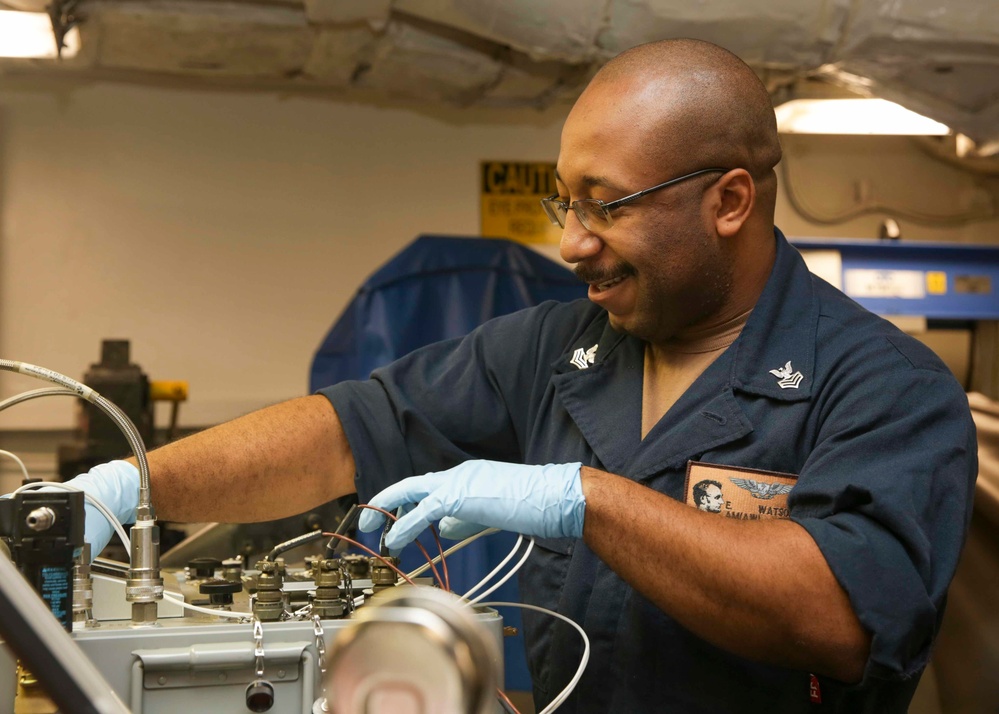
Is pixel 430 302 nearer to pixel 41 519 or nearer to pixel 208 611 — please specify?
pixel 208 611

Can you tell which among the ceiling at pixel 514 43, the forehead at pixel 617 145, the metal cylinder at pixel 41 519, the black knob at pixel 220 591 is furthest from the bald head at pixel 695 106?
the ceiling at pixel 514 43

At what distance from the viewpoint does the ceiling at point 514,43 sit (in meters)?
2.37

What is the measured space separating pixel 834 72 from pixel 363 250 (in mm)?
1839

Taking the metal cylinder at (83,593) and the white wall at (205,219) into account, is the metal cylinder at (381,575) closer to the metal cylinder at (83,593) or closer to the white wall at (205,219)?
the metal cylinder at (83,593)

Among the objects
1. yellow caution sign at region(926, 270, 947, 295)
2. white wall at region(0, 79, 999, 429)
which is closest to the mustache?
yellow caution sign at region(926, 270, 947, 295)

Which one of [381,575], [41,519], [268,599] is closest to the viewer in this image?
[41,519]

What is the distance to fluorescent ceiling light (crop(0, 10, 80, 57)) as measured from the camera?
2828 millimetres

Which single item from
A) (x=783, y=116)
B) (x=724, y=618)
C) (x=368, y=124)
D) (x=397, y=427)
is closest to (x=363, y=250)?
(x=368, y=124)

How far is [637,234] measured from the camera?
137 cm

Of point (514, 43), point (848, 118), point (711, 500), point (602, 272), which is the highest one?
point (514, 43)

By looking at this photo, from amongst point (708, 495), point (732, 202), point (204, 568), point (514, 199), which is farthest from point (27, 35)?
point (708, 495)

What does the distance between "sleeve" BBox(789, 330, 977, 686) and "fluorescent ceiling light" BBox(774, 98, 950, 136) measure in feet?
7.34

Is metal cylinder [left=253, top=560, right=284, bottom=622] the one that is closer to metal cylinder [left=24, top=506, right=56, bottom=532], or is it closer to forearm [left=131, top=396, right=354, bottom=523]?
metal cylinder [left=24, top=506, right=56, bottom=532]

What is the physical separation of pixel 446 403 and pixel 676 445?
1.29 feet
